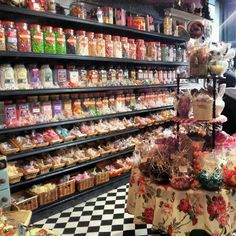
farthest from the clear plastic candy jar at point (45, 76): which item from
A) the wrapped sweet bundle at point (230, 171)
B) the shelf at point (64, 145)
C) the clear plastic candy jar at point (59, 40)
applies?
the wrapped sweet bundle at point (230, 171)

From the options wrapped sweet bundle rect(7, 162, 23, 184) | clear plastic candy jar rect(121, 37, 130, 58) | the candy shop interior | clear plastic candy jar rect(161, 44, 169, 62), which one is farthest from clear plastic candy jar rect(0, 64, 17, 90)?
clear plastic candy jar rect(161, 44, 169, 62)

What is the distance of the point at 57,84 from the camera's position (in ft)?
10.9

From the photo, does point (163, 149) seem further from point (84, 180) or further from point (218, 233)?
point (84, 180)

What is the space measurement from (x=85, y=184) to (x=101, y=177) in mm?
279

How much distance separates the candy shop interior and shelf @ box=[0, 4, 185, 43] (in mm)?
15

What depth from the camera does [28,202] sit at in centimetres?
298

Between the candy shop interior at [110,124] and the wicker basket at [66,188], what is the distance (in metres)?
0.01

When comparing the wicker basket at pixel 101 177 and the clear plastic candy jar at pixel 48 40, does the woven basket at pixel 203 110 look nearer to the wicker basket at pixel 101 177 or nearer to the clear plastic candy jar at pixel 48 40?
the clear plastic candy jar at pixel 48 40

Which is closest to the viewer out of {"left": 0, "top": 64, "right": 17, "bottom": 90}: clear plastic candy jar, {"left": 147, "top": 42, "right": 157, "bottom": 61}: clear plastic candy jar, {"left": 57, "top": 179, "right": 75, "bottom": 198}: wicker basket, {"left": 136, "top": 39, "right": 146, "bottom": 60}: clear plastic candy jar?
{"left": 0, "top": 64, "right": 17, "bottom": 90}: clear plastic candy jar

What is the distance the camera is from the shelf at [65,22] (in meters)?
2.80

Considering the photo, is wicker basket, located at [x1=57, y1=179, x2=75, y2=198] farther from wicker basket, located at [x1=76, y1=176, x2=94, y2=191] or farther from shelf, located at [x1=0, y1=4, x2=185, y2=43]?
shelf, located at [x1=0, y1=4, x2=185, y2=43]

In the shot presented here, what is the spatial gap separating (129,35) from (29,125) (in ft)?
7.41

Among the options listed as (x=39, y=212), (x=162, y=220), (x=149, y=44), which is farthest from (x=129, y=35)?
(x=162, y=220)

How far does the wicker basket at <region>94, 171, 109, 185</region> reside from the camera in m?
3.71
